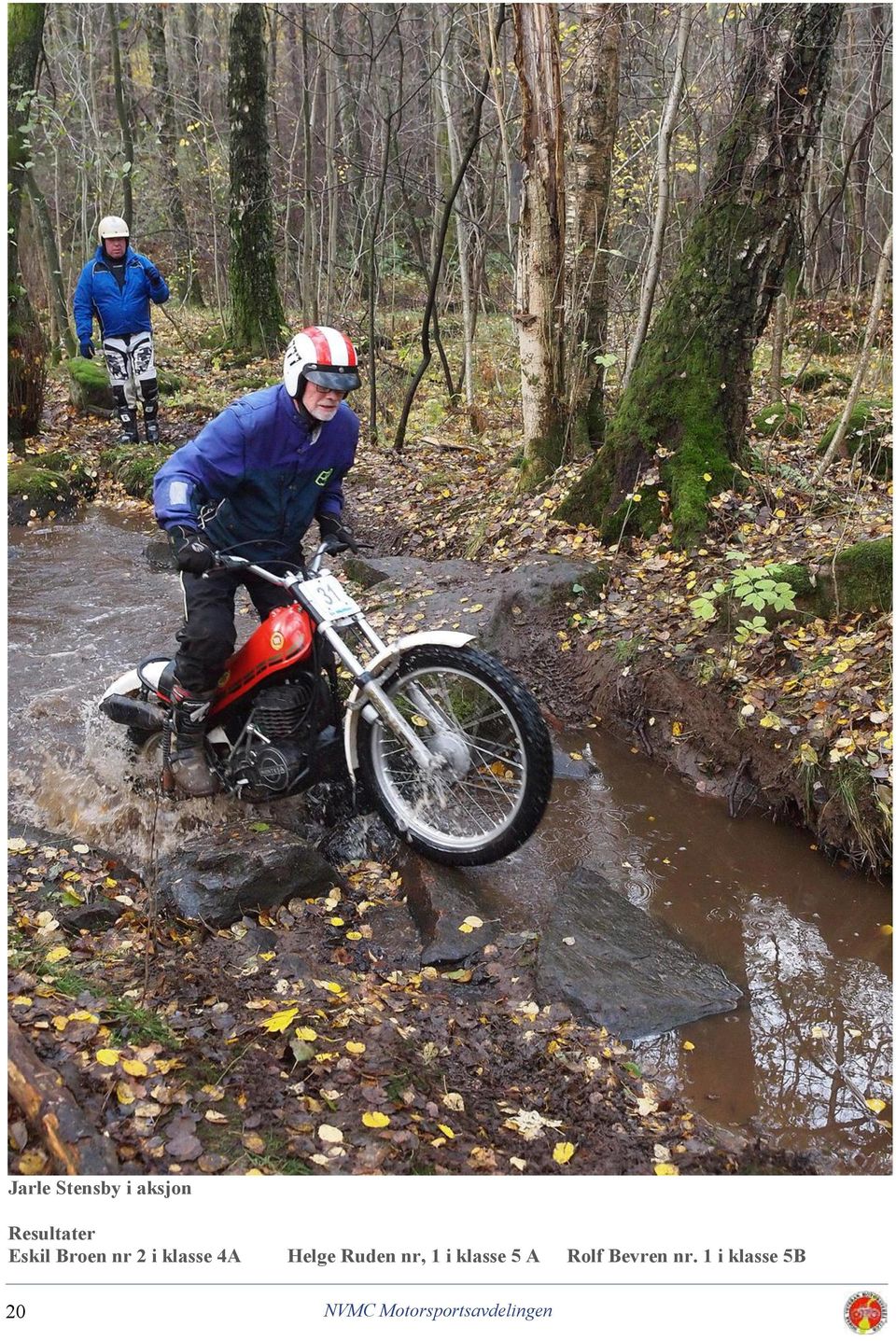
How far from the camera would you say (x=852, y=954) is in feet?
13.4

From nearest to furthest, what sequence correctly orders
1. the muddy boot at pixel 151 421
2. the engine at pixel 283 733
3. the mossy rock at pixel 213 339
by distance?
the engine at pixel 283 733, the muddy boot at pixel 151 421, the mossy rock at pixel 213 339

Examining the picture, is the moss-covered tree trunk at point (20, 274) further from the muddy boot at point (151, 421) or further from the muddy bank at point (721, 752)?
the muddy bank at point (721, 752)

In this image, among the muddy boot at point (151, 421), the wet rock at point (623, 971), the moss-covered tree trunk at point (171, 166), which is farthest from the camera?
the moss-covered tree trunk at point (171, 166)

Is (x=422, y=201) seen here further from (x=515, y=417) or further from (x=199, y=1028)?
(x=199, y=1028)

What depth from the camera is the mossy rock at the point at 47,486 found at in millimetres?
9695

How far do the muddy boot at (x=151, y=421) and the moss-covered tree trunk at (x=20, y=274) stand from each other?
134 cm

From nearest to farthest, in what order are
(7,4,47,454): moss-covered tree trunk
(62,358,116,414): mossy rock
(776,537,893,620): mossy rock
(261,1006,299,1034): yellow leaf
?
(261,1006,299,1034): yellow leaf, (776,537,893,620): mossy rock, (7,4,47,454): moss-covered tree trunk, (62,358,116,414): mossy rock

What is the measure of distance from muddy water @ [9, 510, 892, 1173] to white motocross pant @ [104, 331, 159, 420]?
546 cm

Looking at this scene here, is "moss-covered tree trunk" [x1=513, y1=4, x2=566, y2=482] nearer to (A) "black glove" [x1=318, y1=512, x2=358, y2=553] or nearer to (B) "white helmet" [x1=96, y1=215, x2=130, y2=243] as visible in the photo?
(A) "black glove" [x1=318, y1=512, x2=358, y2=553]

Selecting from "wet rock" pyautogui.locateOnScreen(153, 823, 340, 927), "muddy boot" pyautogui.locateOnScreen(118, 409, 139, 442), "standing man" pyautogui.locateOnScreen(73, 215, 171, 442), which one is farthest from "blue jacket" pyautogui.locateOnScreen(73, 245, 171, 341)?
"wet rock" pyautogui.locateOnScreen(153, 823, 340, 927)

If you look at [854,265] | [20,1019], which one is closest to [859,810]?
[20,1019]

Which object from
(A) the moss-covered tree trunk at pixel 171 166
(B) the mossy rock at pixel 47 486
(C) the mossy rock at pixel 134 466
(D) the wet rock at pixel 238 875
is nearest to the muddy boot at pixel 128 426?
(C) the mossy rock at pixel 134 466

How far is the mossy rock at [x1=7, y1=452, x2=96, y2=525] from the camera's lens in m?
9.70
